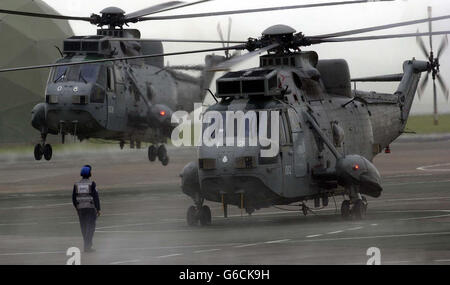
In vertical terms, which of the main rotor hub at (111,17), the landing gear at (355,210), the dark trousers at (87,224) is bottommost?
the landing gear at (355,210)

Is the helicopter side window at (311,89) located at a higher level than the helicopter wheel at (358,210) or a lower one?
higher

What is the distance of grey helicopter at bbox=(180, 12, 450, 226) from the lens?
33.2 meters

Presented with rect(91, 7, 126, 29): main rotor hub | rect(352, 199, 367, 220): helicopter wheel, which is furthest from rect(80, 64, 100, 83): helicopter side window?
rect(352, 199, 367, 220): helicopter wheel

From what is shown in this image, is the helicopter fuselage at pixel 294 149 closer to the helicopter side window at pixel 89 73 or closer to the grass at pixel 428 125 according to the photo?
the helicopter side window at pixel 89 73

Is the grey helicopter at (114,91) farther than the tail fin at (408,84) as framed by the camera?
Yes

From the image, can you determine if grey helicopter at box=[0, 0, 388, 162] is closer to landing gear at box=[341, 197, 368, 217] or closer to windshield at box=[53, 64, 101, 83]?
windshield at box=[53, 64, 101, 83]

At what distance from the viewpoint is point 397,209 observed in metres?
38.8

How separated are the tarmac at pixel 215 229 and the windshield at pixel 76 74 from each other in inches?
181

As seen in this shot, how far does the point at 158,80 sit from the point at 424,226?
17899 millimetres

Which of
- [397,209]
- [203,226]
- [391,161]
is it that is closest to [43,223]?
[203,226]

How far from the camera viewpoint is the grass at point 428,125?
281 ft

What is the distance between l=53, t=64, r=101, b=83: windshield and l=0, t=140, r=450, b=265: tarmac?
4.60m

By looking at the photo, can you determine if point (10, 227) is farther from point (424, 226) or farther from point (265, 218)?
point (424, 226)

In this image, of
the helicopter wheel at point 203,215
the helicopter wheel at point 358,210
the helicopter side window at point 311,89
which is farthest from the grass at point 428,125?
the helicopter wheel at point 203,215
